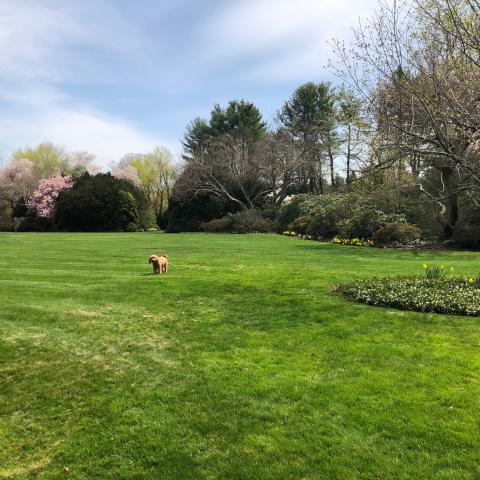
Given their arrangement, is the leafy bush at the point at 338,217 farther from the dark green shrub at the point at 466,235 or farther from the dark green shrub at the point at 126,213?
the dark green shrub at the point at 126,213

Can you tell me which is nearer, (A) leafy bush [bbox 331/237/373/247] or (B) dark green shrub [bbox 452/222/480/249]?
(B) dark green shrub [bbox 452/222/480/249]

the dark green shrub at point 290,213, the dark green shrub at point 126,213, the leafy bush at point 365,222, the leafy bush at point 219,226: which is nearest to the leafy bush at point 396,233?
the leafy bush at point 365,222

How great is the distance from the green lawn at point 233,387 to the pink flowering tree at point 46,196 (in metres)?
33.2

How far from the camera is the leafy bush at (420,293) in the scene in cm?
606

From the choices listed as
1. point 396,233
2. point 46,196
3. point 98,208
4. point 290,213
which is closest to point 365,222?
point 396,233

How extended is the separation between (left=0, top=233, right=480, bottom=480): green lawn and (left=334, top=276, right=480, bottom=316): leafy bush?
1.00 feet

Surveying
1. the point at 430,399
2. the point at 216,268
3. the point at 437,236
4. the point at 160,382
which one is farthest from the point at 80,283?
the point at 437,236

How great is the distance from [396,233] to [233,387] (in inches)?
502

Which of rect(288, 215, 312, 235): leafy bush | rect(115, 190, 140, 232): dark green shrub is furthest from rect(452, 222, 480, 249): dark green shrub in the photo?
rect(115, 190, 140, 232): dark green shrub

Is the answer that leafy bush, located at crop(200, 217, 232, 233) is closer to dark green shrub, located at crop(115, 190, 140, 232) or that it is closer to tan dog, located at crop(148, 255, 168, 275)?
dark green shrub, located at crop(115, 190, 140, 232)

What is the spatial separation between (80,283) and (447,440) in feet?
22.0

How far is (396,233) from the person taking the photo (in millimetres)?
15555

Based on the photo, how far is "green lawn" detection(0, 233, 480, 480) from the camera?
10.0 feet

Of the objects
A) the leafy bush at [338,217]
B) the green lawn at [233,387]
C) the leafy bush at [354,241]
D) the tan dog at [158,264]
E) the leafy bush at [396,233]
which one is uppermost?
the leafy bush at [338,217]
